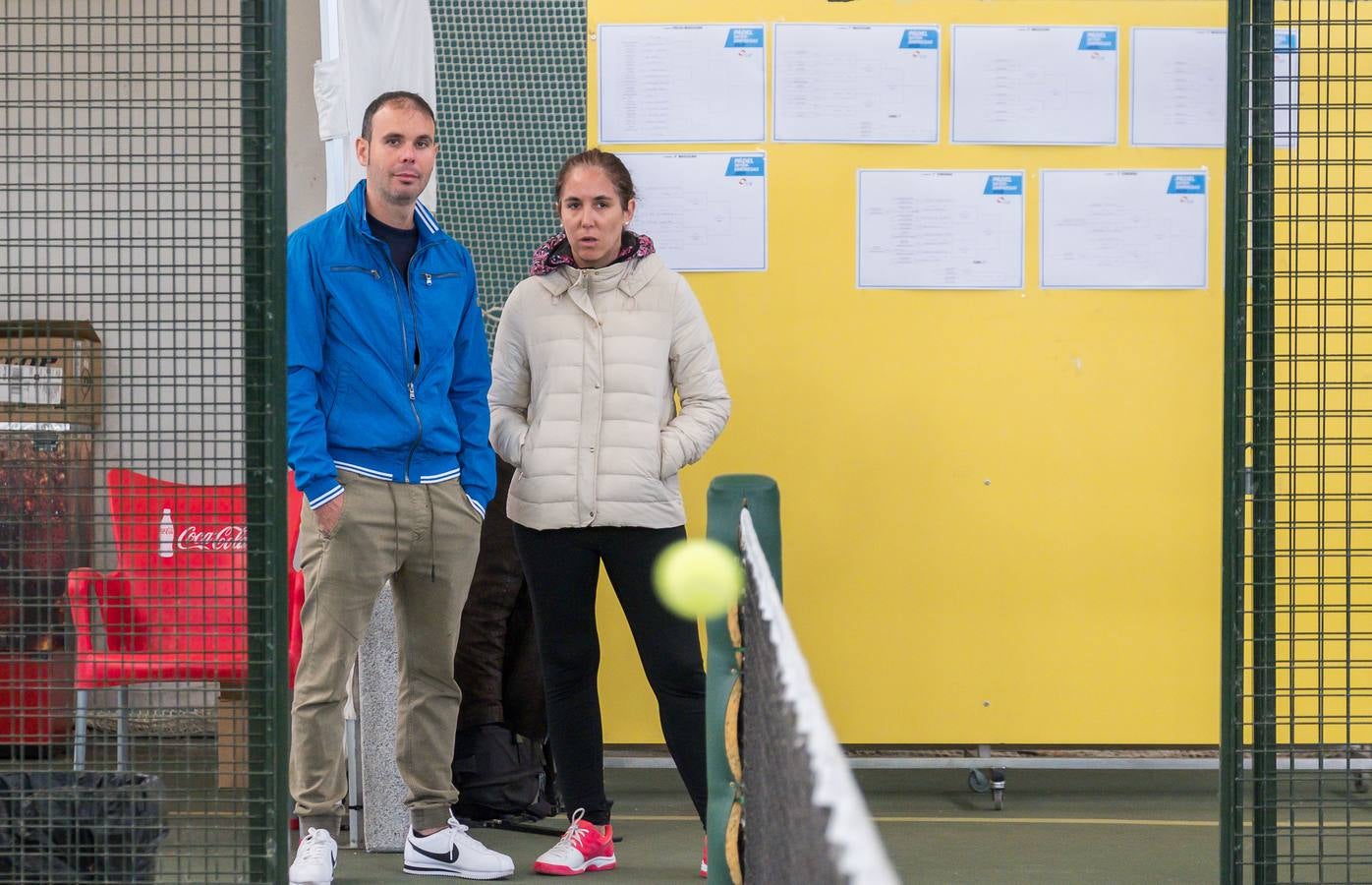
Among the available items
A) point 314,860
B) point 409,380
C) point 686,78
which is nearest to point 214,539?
point 409,380

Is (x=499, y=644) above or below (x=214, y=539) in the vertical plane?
below

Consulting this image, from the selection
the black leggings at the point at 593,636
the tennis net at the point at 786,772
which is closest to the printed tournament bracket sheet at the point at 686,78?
the black leggings at the point at 593,636

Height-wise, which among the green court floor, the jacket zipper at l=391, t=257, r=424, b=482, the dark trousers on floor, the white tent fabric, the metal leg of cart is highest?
the white tent fabric

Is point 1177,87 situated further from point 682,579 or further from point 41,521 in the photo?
point 41,521

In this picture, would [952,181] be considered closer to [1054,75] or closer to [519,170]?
[1054,75]

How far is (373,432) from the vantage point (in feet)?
11.0

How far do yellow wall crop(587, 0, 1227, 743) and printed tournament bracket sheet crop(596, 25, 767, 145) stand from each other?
0.56 metres

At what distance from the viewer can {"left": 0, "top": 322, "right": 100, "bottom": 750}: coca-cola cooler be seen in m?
2.67

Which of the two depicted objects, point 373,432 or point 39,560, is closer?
point 373,432

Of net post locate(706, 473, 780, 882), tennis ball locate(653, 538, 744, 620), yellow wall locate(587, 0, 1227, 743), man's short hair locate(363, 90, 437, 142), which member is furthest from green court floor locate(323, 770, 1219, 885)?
man's short hair locate(363, 90, 437, 142)

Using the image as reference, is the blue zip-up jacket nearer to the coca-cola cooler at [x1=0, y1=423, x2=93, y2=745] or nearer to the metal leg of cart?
the coca-cola cooler at [x1=0, y1=423, x2=93, y2=745]

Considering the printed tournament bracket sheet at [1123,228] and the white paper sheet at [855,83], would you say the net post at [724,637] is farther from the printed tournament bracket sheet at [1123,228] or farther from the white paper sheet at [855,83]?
the printed tournament bracket sheet at [1123,228]

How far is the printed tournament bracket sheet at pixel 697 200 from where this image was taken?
14.9 ft

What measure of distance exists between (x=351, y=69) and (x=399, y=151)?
69cm
